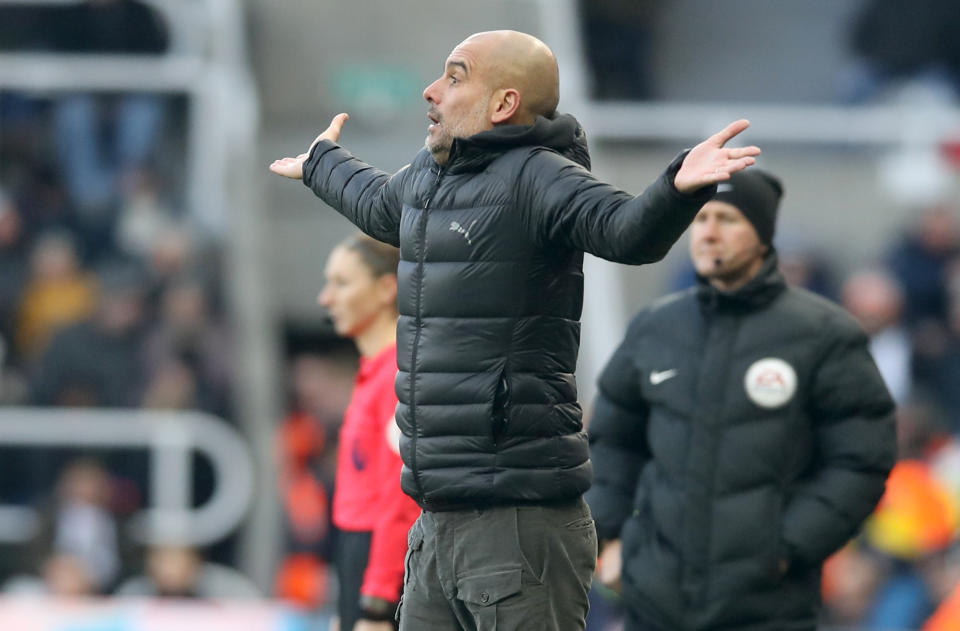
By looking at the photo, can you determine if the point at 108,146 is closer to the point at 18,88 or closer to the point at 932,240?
the point at 18,88

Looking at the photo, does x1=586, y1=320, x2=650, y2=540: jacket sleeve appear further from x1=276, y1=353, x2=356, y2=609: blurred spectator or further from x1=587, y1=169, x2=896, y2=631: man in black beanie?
x1=276, y1=353, x2=356, y2=609: blurred spectator

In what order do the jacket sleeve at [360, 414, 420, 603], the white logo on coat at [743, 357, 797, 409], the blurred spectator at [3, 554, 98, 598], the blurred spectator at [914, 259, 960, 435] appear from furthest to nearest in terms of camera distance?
1. the blurred spectator at [914, 259, 960, 435]
2. the blurred spectator at [3, 554, 98, 598]
3. the white logo on coat at [743, 357, 797, 409]
4. the jacket sleeve at [360, 414, 420, 603]

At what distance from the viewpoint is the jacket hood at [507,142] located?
4.18 meters

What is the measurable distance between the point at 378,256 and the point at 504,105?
157 cm

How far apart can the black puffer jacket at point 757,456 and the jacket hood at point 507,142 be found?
1353 millimetres

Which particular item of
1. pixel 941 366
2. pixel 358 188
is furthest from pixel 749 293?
pixel 941 366

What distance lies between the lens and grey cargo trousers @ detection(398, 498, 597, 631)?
4.13 m

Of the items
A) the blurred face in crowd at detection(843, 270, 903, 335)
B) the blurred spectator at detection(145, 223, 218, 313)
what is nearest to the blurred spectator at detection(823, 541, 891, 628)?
the blurred face in crowd at detection(843, 270, 903, 335)

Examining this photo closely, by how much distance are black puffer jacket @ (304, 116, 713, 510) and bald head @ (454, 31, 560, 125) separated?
7cm

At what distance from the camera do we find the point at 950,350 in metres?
10.5

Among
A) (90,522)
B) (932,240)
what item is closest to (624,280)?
(932,240)

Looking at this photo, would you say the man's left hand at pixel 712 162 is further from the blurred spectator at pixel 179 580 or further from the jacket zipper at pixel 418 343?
the blurred spectator at pixel 179 580

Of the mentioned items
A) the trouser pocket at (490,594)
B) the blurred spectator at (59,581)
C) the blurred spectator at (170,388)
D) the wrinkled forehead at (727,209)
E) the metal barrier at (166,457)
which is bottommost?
the blurred spectator at (59,581)

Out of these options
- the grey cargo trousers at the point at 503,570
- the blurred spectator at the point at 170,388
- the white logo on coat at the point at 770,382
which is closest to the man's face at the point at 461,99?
the grey cargo trousers at the point at 503,570
